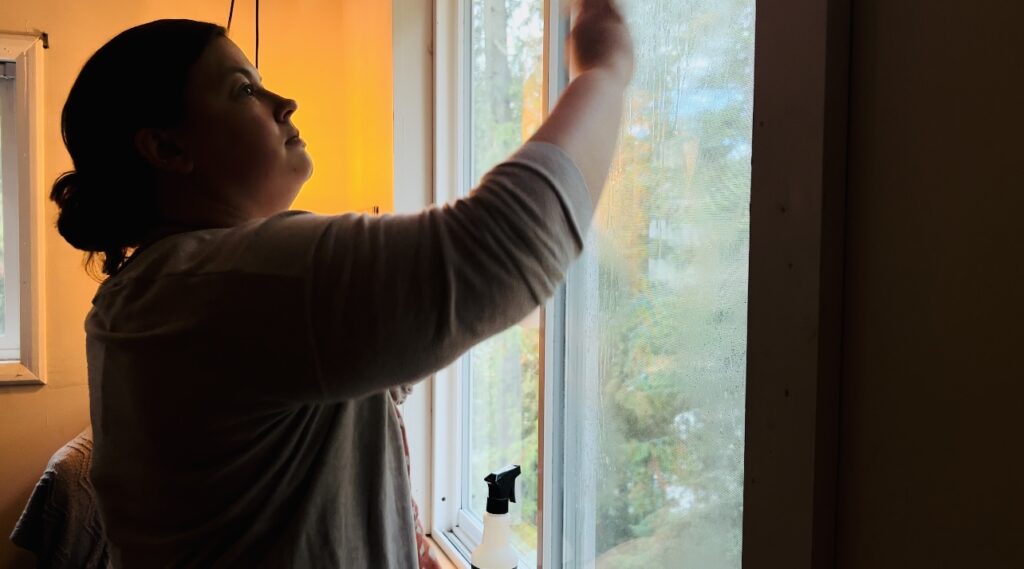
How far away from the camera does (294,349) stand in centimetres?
41

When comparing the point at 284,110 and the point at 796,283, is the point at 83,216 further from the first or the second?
the point at 796,283

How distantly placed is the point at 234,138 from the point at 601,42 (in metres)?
0.31

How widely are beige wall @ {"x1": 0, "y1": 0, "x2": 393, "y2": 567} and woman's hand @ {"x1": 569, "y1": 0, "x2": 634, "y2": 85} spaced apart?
1.25 m

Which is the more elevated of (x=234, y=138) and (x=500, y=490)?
(x=234, y=138)

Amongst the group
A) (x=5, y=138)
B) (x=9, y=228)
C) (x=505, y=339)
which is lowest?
(x=505, y=339)

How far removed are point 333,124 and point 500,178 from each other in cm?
156

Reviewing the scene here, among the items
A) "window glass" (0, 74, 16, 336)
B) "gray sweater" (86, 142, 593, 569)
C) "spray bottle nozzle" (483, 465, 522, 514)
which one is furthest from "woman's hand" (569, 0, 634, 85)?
"window glass" (0, 74, 16, 336)

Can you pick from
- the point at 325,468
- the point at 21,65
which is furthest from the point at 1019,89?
the point at 21,65

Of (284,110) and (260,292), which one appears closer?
(260,292)

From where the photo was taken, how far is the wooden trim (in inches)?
16.1

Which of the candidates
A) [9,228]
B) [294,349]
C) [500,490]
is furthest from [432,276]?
[9,228]

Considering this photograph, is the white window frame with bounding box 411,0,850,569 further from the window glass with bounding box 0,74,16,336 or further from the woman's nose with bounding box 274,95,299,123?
the window glass with bounding box 0,74,16,336

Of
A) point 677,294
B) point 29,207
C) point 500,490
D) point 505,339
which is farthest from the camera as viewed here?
point 29,207

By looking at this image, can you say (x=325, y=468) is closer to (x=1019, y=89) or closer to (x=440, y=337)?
(x=440, y=337)
